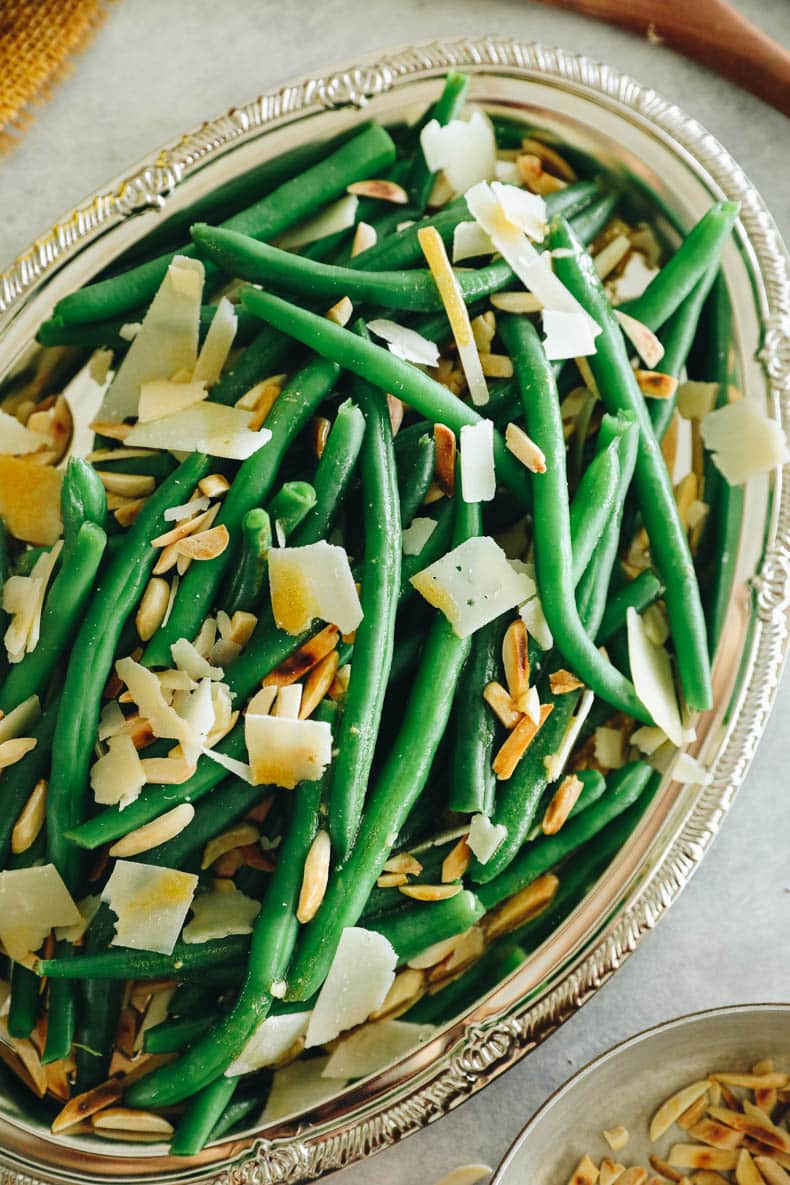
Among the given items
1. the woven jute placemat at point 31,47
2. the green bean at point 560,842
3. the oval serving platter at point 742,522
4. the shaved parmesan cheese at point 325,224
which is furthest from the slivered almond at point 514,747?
the woven jute placemat at point 31,47

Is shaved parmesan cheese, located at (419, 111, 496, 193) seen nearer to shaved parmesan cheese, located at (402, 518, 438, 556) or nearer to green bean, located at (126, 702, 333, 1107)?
shaved parmesan cheese, located at (402, 518, 438, 556)

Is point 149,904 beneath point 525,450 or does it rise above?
beneath

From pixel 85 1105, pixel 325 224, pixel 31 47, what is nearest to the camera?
pixel 85 1105

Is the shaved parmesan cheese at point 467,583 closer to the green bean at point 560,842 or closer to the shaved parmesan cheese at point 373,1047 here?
the green bean at point 560,842

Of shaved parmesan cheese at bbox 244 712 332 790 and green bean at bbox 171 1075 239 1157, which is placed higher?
shaved parmesan cheese at bbox 244 712 332 790

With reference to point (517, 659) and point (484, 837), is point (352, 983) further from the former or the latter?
point (517, 659)

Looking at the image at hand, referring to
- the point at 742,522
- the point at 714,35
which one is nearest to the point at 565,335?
the point at 742,522

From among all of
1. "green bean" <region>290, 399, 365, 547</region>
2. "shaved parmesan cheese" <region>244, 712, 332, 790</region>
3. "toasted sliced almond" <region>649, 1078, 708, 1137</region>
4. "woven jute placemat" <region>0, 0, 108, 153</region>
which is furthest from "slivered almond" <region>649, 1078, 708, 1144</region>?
"woven jute placemat" <region>0, 0, 108, 153</region>
